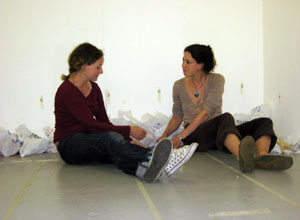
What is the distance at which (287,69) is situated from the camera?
288cm

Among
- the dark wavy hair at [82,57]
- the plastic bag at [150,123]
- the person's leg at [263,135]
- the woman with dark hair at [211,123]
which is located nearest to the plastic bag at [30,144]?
the plastic bag at [150,123]

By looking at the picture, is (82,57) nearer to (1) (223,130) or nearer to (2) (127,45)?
(1) (223,130)

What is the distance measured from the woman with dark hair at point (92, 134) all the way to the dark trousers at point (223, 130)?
0.48 m

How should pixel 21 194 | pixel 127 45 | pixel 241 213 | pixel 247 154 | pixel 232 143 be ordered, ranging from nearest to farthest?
pixel 241 213 < pixel 21 194 < pixel 247 154 < pixel 232 143 < pixel 127 45

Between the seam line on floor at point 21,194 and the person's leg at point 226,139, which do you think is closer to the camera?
the seam line on floor at point 21,194

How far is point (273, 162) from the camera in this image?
177 cm

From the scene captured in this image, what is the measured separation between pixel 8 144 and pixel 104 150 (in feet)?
3.93

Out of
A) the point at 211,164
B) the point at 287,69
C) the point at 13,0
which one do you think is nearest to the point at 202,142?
the point at 211,164

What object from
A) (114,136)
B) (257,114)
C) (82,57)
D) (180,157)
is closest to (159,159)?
(180,157)

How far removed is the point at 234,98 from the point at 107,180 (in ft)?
6.96

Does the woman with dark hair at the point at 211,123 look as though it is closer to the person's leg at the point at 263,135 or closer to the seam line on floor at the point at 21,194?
the person's leg at the point at 263,135

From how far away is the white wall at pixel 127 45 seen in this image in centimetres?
314

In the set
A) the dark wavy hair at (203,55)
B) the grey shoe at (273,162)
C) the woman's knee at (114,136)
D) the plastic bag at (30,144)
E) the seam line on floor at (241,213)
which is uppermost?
the dark wavy hair at (203,55)

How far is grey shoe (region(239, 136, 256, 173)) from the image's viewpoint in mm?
1701
